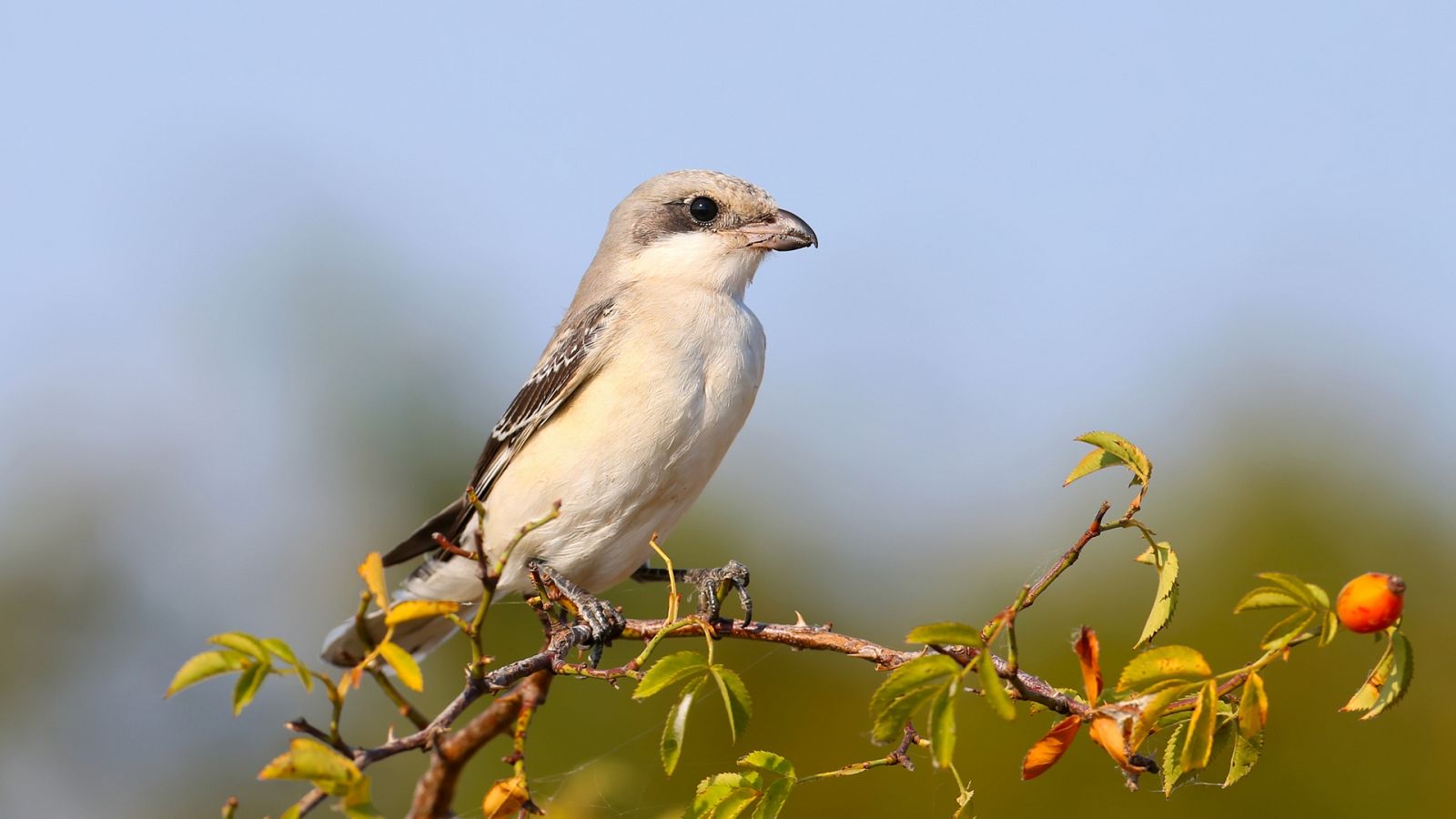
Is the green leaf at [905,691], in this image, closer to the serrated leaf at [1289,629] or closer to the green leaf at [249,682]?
the serrated leaf at [1289,629]

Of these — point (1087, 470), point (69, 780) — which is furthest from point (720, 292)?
point (69, 780)

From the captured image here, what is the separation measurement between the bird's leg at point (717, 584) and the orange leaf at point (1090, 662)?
91 cm

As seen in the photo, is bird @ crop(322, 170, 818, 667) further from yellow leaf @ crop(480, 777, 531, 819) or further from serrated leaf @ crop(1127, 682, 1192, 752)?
serrated leaf @ crop(1127, 682, 1192, 752)

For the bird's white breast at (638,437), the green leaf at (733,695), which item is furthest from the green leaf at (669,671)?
the bird's white breast at (638,437)

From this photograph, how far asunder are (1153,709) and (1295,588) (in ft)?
1.04

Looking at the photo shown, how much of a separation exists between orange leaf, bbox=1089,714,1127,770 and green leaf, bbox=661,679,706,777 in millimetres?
736

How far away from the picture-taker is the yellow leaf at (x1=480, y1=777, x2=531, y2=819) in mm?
2381

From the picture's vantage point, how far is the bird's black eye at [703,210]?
5.70 meters

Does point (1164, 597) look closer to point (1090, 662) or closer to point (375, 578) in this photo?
point (1090, 662)

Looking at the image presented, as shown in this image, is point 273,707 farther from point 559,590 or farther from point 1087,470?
point 1087,470

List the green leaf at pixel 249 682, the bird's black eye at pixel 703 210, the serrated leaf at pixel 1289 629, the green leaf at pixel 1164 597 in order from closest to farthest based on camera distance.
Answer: the green leaf at pixel 249 682 → the serrated leaf at pixel 1289 629 → the green leaf at pixel 1164 597 → the bird's black eye at pixel 703 210

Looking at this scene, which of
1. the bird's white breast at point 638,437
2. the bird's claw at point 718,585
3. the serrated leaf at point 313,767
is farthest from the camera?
the bird's white breast at point 638,437

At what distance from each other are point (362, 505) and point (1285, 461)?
14.3 meters

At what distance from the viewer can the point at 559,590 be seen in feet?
13.7
